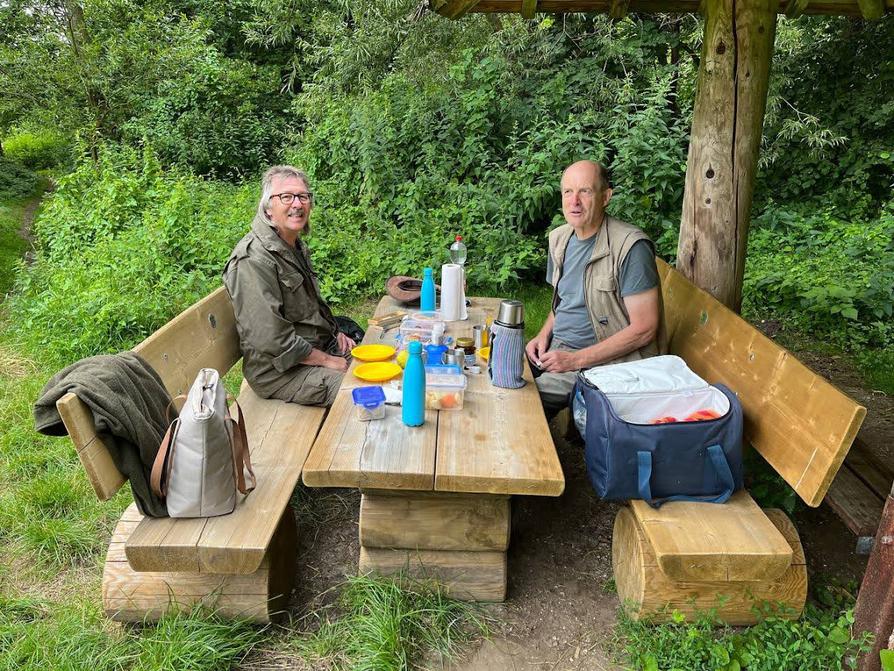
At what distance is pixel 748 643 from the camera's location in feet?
7.38

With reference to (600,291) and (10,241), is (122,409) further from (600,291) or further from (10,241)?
(10,241)

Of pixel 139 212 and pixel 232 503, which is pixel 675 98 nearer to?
pixel 139 212

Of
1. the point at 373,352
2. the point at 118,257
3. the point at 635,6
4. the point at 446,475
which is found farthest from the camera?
the point at 118,257

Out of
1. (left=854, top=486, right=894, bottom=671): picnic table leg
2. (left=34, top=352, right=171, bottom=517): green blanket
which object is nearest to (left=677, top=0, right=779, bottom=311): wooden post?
(left=854, top=486, right=894, bottom=671): picnic table leg

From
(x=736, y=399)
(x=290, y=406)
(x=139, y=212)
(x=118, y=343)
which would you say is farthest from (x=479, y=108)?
(x=736, y=399)

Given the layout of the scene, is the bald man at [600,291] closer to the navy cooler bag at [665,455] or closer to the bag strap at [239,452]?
the navy cooler bag at [665,455]

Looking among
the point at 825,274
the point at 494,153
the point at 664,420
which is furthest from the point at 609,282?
the point at 494,153

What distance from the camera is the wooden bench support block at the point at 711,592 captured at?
92.0 inches

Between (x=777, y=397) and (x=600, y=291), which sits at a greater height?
(x=600, y=291)

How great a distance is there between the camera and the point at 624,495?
2359mm

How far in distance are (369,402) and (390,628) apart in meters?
0.85

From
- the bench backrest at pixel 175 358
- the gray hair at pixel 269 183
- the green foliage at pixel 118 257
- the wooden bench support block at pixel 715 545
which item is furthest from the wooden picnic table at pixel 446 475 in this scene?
the green foliage at pixel 118 257

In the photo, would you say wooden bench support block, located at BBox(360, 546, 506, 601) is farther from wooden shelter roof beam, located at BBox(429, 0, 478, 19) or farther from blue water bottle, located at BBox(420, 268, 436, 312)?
wooden shelter roof beam, located at BBox(429, 0, 478, 19)

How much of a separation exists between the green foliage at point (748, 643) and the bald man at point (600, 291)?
118 cm
